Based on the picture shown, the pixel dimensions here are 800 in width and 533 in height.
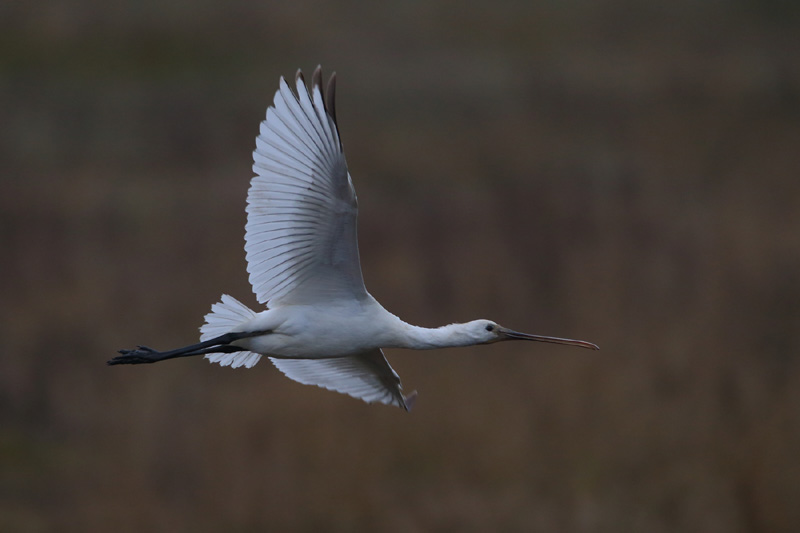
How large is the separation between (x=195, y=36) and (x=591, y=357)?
29.9 ft

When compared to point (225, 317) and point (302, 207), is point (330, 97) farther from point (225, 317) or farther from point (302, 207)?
point (225, 317)

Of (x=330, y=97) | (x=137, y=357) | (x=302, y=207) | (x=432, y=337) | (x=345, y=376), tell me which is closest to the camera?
(x=330, y=97)

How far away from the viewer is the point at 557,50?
20.1 m

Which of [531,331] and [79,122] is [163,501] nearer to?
[531,331]

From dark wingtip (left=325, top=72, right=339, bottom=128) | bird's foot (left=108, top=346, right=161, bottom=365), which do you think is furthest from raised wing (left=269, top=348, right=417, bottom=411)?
dark wingtip (left=325, top=72, right=339, bottom=128)

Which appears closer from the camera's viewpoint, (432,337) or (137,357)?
(432,337)

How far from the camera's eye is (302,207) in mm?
6551

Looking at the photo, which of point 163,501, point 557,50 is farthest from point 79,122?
point 557,50

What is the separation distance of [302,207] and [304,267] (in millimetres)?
514

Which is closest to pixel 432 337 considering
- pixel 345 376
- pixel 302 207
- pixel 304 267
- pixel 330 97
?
pixel 304 267

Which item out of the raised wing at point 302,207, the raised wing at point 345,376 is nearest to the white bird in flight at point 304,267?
the raised wing at point 302,207

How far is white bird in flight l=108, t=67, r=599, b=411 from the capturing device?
6.35 metres

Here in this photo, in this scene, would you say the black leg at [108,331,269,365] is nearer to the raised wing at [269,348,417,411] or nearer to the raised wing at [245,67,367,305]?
the raised wing at [245,67,367,305]

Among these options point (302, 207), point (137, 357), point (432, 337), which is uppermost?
point (302, 207)
